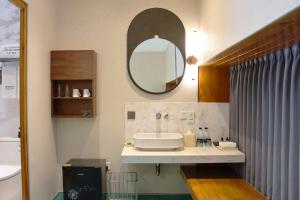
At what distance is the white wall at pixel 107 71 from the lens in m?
2.93

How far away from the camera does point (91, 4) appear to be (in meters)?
2.93

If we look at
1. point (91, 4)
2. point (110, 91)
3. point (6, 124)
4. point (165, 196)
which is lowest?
point (165, 196)

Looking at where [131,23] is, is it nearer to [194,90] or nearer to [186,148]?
[194,90]

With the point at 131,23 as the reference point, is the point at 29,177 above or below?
below

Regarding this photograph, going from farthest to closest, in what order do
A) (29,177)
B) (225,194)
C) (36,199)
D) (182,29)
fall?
(182,29)
(36,199)
(29,177)
(225,194)

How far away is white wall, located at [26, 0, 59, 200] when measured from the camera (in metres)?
2.31

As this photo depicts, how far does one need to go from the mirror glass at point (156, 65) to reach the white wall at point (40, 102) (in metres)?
0.98

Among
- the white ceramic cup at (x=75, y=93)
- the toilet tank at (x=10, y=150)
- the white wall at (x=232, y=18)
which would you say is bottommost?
the toilet tank at (x=10, y=150)

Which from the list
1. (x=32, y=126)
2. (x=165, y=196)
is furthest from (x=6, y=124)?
(x=165, y=196)

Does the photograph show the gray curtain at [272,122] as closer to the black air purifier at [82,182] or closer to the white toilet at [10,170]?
the black air purifier at [82,182]

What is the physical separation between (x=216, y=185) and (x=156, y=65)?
4.90ft

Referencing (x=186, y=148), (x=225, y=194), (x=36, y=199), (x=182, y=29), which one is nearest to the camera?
(x=225, y=194)

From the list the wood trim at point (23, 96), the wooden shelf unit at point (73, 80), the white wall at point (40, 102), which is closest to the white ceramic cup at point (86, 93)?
the wooden shelf unit at point (73, 80)

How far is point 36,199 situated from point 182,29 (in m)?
2.45
